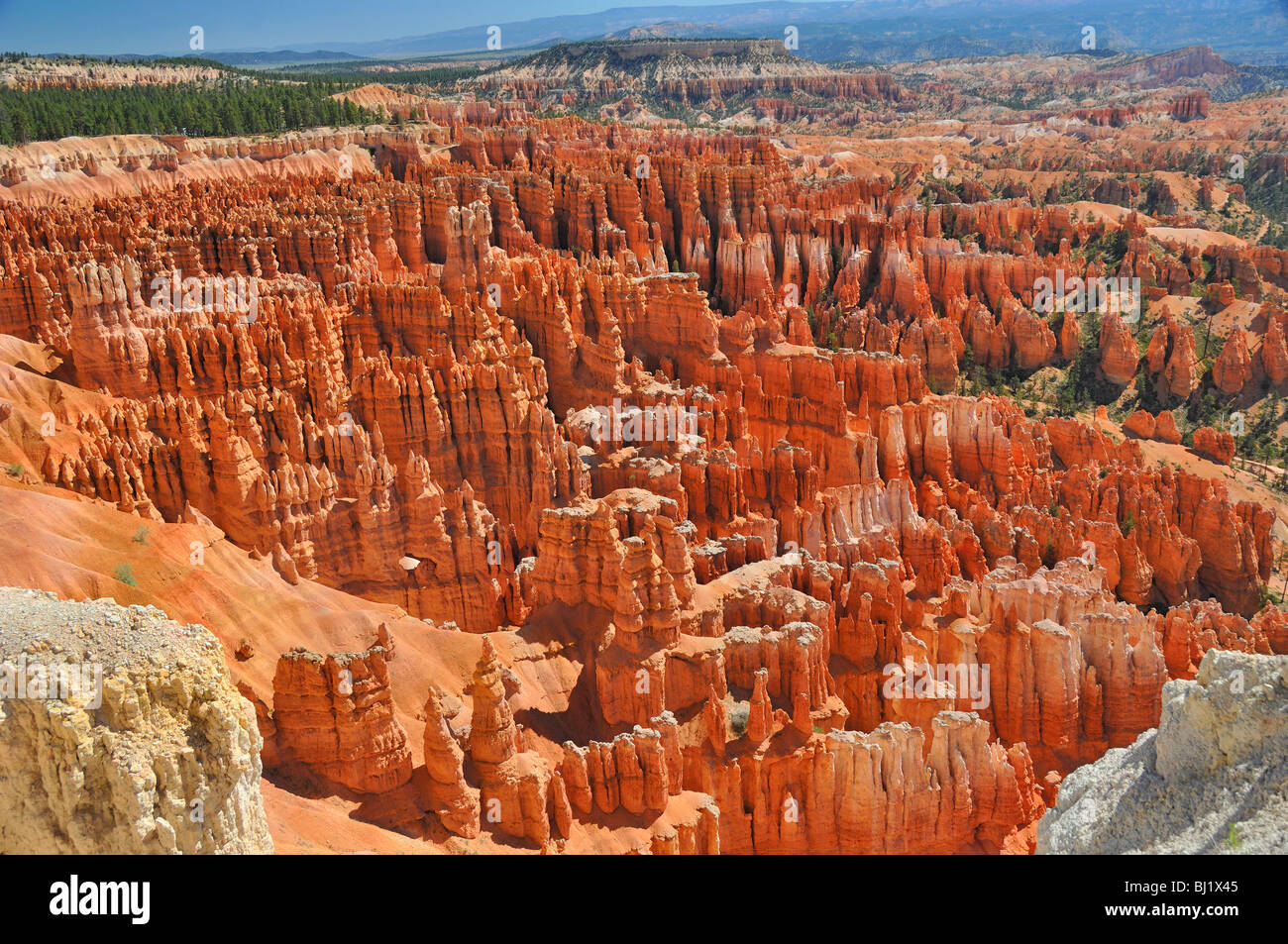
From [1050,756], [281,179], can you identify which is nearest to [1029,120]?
[281,179]

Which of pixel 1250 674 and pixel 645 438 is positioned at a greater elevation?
pixel 1250 674
